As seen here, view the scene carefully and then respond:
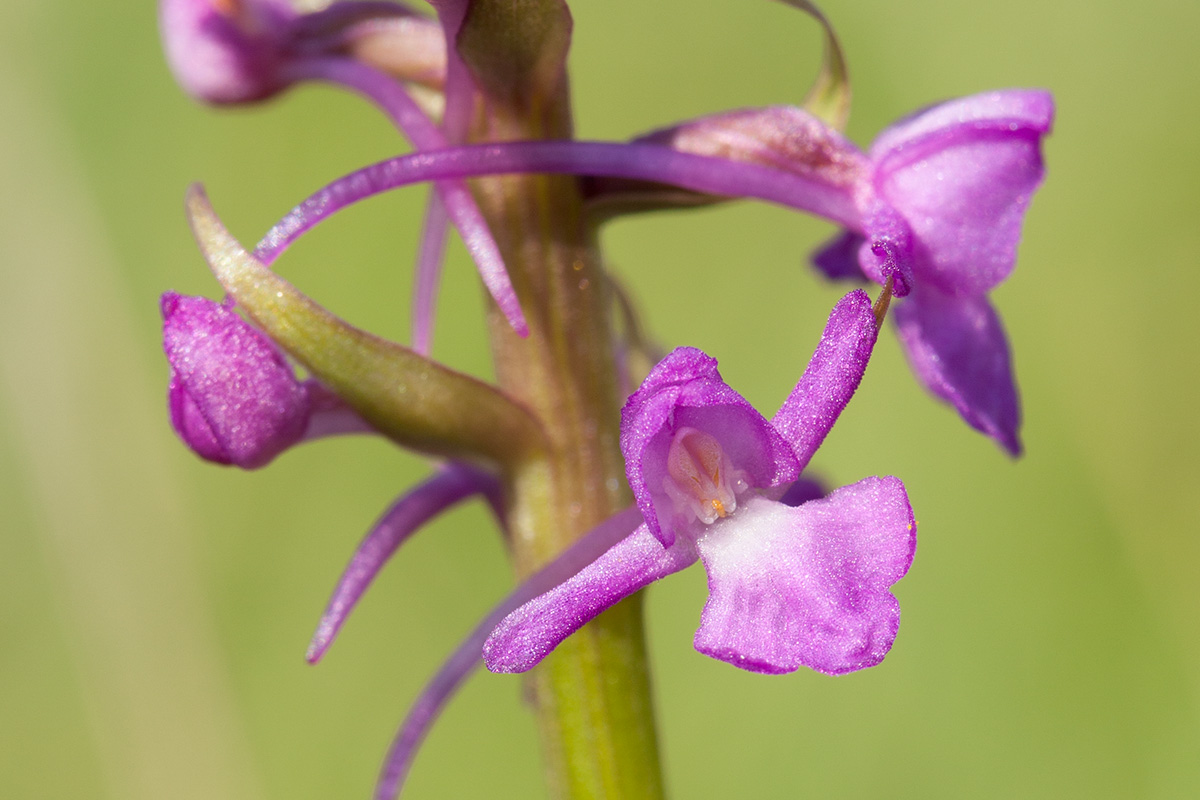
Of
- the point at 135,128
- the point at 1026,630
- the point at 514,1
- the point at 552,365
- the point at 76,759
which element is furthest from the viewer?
the point at 135,128

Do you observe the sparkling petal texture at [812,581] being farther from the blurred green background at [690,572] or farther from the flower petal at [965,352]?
the blurred green background at [690,572]

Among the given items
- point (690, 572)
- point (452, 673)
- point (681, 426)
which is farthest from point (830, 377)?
point (690, 572)

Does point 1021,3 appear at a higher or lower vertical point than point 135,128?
lower

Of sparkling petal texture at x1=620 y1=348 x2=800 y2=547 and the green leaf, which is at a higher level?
the green leaf

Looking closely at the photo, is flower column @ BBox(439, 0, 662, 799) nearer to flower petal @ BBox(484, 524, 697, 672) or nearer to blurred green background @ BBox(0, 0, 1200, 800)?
flower petal @ BBox(484, 524, 697, 672)

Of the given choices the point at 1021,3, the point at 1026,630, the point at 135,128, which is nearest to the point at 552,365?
the point at 1026,630

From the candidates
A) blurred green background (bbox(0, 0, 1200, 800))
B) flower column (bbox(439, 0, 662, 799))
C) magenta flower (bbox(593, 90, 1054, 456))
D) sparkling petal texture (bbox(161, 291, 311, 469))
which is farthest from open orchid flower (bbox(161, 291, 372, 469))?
blurred green background (bbox(0, 0, 1200, 800))

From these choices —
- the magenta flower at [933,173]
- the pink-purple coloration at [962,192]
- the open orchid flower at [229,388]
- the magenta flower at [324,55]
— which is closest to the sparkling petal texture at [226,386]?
the open orchid flower at [229,388]

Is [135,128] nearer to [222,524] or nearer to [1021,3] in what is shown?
[222,524]
